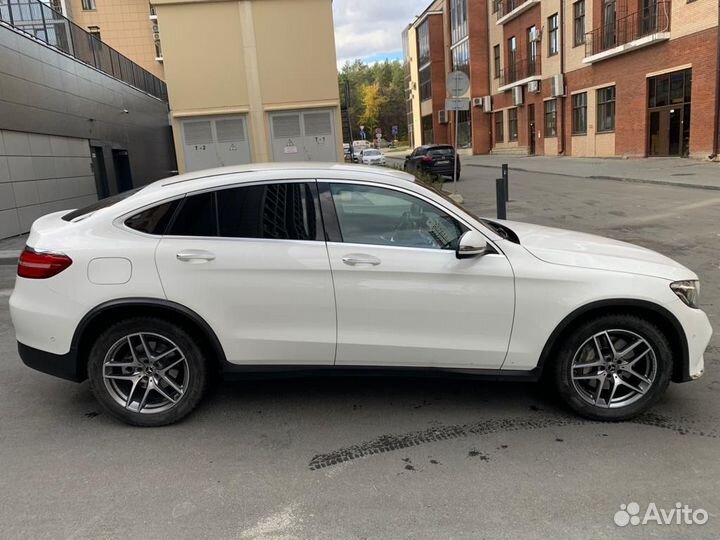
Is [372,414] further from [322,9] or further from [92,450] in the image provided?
[322,9]

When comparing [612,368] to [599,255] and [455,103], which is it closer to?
[599,255]

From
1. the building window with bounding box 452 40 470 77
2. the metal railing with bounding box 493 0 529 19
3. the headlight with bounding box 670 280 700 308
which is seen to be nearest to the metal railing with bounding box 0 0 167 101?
the headlight with bounding box 670 280 700 308

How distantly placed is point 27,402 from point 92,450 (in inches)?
43.4

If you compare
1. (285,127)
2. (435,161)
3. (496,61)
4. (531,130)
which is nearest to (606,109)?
(531,130)

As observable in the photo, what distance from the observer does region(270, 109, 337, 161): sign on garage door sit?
15.9 m

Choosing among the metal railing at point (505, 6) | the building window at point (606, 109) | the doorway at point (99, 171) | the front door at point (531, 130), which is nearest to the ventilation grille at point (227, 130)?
the doorway at point (99, 171)

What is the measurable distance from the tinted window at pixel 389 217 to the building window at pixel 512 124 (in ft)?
144

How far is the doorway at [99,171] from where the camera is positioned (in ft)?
61.2

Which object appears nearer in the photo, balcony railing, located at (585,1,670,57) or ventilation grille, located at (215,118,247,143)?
ventilation grille, located at (215,118,247,143)

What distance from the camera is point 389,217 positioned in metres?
3.79

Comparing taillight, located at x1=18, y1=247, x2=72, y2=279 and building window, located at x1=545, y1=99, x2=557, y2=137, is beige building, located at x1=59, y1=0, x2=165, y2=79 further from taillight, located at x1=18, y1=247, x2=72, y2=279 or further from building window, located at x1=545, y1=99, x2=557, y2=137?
taillight, located at x1=18, y1=247, x2=72, y2=279

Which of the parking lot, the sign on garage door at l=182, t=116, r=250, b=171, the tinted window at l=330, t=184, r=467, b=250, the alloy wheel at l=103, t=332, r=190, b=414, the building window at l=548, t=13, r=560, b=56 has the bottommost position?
the parking lot

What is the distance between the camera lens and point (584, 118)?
3384 cm

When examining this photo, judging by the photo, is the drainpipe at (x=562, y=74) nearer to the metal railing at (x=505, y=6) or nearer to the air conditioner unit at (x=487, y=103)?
the metal railing at (x=505, y=6)
